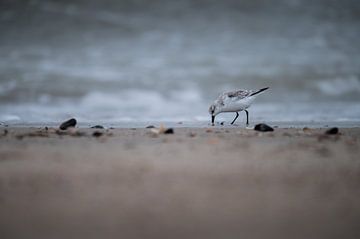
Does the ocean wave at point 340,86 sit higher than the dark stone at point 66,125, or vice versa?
the ocean wave at point 340,86

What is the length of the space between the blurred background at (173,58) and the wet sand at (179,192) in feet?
12.7

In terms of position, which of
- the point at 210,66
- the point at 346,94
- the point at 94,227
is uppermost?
the point at 210,66

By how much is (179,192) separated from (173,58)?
8.52m

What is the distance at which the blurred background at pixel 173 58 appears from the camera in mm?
7617

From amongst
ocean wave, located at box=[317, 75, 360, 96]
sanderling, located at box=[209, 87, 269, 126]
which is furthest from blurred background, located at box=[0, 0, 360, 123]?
sanderling, located at box=[209, 87, 269, 126]

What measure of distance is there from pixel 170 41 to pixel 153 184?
9.42 m

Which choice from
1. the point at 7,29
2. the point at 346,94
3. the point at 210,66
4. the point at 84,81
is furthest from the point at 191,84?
the point at 7,29

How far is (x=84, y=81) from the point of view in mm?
9016

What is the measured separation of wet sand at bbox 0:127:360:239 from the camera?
58.6 inches

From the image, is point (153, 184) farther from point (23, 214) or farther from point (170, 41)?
point (170, 41)

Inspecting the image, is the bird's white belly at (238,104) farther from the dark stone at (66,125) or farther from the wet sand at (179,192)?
the wet sand at (179,192)

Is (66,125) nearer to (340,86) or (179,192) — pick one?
(179,192)

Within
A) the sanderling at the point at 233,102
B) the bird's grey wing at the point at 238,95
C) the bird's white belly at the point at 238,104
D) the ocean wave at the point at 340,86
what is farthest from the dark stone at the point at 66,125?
the ocean wave at the point at 340,86

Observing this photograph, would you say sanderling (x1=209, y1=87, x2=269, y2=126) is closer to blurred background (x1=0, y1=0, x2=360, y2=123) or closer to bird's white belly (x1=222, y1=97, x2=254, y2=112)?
bird's white belly (x1=222, y1=97, x2=254, y2=112)
